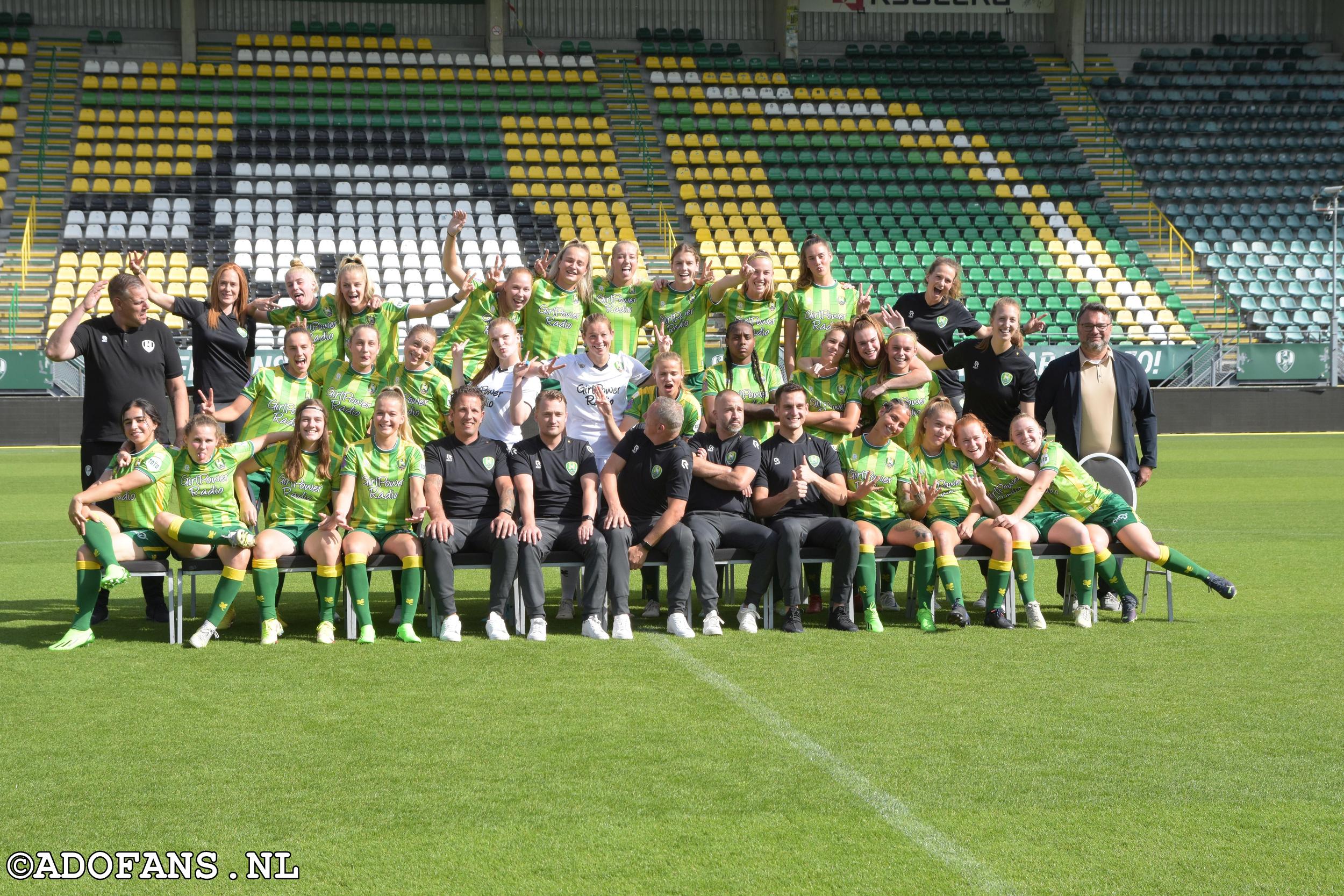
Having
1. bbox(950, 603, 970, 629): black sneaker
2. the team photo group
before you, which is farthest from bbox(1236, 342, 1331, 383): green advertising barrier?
bbox(950, 603, 970, 629): black sneaker

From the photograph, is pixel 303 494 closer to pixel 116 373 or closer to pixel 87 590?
pixel 87 590

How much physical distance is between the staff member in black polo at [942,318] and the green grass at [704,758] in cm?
179

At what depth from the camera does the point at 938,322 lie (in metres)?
8.34

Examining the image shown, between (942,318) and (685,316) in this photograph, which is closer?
(685,316)

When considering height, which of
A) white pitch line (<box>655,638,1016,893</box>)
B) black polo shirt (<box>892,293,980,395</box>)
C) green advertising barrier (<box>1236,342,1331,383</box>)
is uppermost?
green advertising barrier (<box>1236,342,1331,383</box>)

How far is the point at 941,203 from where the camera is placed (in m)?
29.4

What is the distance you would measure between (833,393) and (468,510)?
2214 millimetres

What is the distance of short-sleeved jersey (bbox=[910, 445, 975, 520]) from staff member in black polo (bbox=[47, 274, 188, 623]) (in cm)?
405

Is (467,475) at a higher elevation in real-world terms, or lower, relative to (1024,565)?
higher

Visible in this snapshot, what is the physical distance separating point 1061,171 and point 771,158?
6582 mm

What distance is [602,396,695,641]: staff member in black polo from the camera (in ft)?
23.1

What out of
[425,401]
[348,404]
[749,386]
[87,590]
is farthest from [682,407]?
[87,590]

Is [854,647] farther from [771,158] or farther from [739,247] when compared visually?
[771,158]

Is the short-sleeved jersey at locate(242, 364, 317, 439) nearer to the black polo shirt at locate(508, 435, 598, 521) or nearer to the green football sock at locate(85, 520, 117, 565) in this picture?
the green football sock at locate(85, 520, 117, 565)
